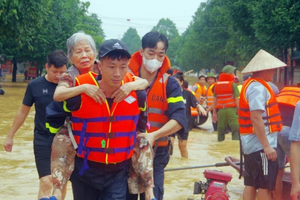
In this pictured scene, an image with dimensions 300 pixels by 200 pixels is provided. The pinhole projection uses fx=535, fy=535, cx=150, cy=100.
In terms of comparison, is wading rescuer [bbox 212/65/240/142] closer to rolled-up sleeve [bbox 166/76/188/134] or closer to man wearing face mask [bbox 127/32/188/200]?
man wearing face mask [bbox 127/32/188/200]

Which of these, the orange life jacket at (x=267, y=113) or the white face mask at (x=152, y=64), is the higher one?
the white face mask at (x=152, y=64)

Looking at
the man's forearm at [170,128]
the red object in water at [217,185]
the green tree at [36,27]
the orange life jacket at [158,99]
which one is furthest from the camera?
the green tree at [36,27]

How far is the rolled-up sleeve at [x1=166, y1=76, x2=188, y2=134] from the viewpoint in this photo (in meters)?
4.32

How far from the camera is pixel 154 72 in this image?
474cm

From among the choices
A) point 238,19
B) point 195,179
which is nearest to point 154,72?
point 195,179

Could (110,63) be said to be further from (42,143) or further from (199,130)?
(199,130)

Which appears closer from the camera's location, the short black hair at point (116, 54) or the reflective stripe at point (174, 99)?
the short black hair at point (116, 54)

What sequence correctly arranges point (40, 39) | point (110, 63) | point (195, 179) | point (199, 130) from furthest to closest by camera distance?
1. point (40, 39)
2. point (199, 130)
3. point (195, 179)
4. point (110, 63)

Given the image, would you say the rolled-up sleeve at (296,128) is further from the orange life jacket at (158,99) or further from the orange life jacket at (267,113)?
the orange life jacket at (267,113)

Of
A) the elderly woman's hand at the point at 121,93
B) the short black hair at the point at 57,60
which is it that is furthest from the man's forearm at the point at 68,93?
the short black hair at the point at 57,60

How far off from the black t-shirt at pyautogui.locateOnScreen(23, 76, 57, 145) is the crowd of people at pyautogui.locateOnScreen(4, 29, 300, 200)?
0.01 metres

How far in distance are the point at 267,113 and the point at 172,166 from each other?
468cm

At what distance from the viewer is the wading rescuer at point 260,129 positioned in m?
5.46

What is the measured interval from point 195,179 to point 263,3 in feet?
69.8
